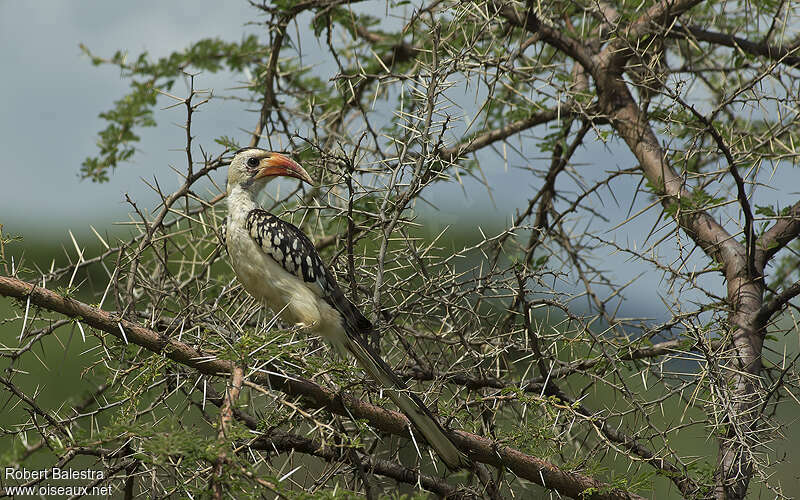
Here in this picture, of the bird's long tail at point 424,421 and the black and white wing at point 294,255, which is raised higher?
the black and white wing at point 294,255

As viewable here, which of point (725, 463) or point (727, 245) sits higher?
point (727, 245)

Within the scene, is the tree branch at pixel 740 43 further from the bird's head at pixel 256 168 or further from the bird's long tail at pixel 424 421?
the bird's long tail at pixel 424 421

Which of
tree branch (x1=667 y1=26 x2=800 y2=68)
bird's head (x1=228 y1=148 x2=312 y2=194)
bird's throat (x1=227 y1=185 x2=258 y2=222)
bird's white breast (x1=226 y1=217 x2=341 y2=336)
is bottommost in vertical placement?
bird's white breast (x1=226 y1=217 x2=341 y2=336)

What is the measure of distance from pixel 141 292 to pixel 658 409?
1712mm

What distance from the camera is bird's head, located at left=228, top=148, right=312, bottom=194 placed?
2123mm

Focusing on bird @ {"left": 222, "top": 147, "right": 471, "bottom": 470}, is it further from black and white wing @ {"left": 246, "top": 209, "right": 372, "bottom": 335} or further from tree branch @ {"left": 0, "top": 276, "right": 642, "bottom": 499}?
tree branch @ {"left": 0, "top": 276, "right": 642, "bottom": 499}

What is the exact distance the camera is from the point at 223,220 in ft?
7.24

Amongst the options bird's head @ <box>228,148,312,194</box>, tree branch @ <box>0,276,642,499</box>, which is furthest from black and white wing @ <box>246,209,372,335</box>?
tree branch @ <box>0,276,642,499</box>

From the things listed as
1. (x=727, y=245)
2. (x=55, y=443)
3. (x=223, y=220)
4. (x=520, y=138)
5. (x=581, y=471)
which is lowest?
(x=55, y=443)

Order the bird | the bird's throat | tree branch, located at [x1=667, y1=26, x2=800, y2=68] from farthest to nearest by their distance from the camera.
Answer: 1. tree branch, located at [x1=667, y1=26, x2=800, y2=68]
2. the bird's throat
3. the bird

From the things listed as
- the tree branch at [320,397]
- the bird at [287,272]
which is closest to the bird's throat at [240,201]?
the bird at [287,272]

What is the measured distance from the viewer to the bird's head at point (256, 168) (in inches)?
83.6

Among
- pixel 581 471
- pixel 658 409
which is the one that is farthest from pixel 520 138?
pixel 581 471

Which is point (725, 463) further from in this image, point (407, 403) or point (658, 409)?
point (407, 403)
